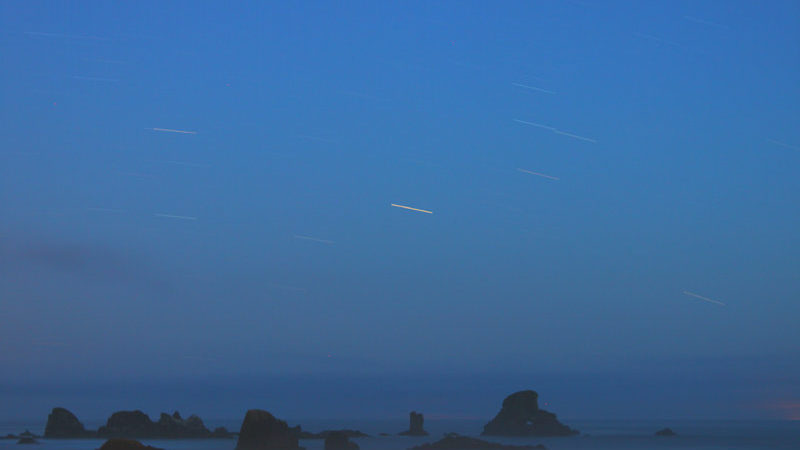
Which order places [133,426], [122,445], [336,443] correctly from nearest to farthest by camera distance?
[122,445]
[336,443]
[133,426]

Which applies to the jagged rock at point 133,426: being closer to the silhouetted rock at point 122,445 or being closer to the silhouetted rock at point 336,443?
the silhouetted rock at point 336,443

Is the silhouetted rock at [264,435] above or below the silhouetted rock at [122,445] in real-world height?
above

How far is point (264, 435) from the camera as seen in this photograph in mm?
124875

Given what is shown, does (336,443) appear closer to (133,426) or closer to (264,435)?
(264,435)

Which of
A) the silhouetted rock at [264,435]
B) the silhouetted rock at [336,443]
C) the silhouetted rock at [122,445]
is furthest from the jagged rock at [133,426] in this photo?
the silhouetted rock at [122,445]

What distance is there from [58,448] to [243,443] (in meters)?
71.0

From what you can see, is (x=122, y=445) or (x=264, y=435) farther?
(x=264, y=435)

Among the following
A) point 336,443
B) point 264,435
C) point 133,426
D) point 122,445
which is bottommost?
point 122,445

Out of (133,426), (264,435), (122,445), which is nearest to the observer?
(122,445)

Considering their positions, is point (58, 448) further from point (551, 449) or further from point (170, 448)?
point (551, 449)

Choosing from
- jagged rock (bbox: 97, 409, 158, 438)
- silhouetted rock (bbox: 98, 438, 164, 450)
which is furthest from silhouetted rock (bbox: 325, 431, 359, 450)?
silhouetted rock (bbox: 98, 438, 164, 450)

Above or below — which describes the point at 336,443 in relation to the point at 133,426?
below

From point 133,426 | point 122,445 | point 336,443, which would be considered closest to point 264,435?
point 336,443

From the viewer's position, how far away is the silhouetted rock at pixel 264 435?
4823 inches
